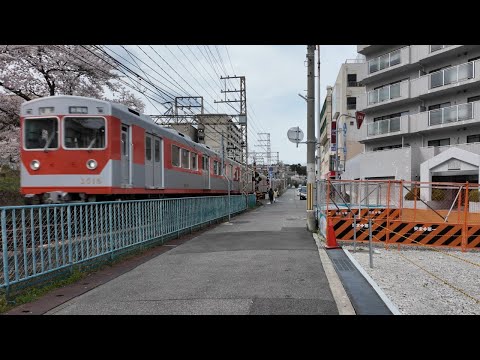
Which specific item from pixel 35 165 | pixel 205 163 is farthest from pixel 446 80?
pixel 35 165

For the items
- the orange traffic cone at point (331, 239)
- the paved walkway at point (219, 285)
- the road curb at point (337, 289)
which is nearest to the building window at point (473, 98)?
the orange traffic cone at point (331, 239)

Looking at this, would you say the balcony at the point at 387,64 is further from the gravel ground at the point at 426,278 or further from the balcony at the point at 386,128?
the gravel ground at the point at 426,278

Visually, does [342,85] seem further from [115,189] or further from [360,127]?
[115,189]

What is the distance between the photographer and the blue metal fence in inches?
178

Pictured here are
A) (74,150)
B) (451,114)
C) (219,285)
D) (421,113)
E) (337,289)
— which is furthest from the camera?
(421,113)

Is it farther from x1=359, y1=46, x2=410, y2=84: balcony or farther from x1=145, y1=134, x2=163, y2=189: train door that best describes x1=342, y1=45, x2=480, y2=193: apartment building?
x1=145, y1=134, x2=163, y2=189: train door

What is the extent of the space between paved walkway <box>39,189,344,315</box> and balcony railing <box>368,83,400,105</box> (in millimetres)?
21479

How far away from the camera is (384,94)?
27.4 meters

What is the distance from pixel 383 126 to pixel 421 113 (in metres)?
3.06

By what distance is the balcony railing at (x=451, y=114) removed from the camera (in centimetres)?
2184

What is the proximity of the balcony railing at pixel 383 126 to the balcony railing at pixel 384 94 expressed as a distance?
1.63m

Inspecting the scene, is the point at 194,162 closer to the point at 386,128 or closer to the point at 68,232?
the point at 68,232
